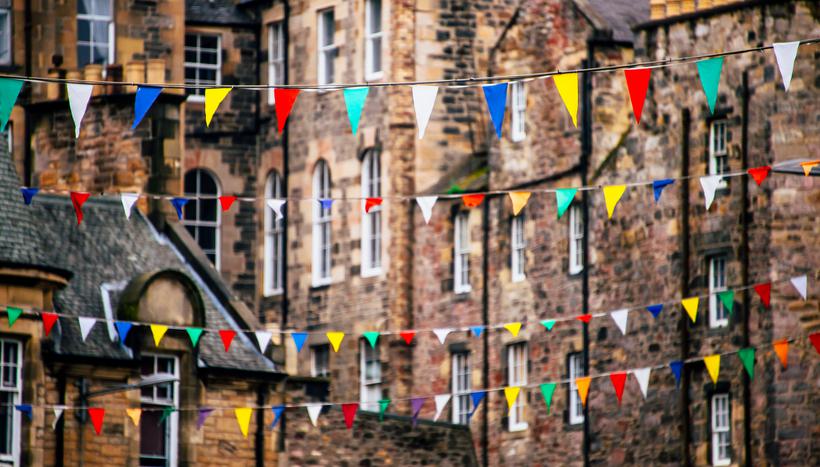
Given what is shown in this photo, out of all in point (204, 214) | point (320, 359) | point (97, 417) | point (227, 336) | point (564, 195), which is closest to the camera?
point (564, 195)

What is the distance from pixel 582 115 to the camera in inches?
2410

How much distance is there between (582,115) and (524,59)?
2573 millimetres

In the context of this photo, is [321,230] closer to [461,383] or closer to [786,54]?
[461,383]

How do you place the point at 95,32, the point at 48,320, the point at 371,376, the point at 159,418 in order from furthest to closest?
the point at 371,376 → the point at 95,32 → the point at 159,418 → the point at 48,320

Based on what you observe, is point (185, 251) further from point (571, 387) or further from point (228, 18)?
point (228, 18)

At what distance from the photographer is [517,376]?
62.9 metres

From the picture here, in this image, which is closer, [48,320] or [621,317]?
[48,320]

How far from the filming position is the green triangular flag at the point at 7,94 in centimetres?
3584

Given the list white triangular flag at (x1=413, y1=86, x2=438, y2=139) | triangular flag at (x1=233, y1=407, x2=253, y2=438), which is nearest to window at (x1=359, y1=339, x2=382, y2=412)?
triangular flag at (x1=233, y1=407, x2=253, y2=438)

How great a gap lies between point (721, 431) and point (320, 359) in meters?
13.2

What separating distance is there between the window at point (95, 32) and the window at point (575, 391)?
10.9m

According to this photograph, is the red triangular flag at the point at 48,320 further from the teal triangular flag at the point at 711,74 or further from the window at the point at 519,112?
the window at the point at 519,112

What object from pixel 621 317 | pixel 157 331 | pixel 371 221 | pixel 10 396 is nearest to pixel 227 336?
pixel 157 331

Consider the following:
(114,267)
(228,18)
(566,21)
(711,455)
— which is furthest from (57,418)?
(228,18)
